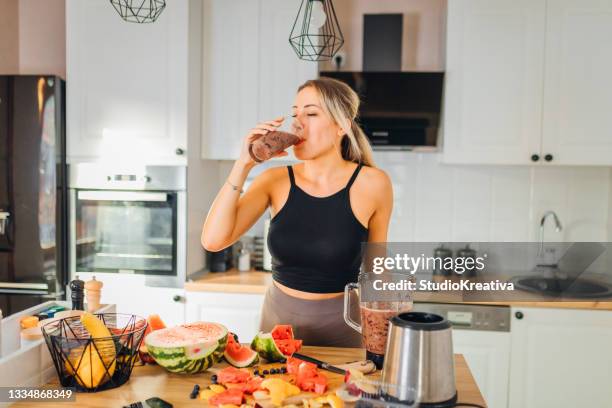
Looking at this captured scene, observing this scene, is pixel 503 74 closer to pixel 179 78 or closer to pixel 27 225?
pixel 179 78

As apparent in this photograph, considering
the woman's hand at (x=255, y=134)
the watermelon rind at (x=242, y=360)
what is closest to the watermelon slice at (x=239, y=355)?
the watermelon rind at (x=242, y=360)

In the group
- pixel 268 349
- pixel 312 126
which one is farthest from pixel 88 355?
pixel 312 126

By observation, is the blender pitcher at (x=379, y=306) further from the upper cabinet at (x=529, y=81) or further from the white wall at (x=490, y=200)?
the white wall at (x=490, y=200)

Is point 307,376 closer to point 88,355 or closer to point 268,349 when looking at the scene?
point 268,349

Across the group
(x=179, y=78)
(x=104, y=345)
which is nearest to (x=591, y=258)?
(x=179, y=78)

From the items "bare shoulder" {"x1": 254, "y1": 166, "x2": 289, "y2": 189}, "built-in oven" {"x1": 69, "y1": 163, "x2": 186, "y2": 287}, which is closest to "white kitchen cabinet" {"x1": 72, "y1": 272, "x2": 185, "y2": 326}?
"built-in oven" {"x1": 69, "y1": 163, "x2": 186, "y2": 287}

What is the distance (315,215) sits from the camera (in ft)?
6.07

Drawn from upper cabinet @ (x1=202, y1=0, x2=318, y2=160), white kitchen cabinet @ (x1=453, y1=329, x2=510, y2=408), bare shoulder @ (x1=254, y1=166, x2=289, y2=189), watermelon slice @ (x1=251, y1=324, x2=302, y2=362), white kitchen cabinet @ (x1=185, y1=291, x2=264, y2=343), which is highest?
upper cabinet @ (x1=202, y1=0, x2=318, y2=160)

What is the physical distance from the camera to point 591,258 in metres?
3.07

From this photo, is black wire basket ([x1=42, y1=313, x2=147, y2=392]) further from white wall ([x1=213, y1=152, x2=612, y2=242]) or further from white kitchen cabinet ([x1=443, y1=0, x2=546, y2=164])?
white wall ([x1=213, y1=152, x2=612, y2=242])

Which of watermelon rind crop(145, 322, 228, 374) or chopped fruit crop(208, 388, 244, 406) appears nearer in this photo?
chopped fruit crop(208, 388, 244, 406)

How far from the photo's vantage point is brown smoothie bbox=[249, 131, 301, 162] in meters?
1.68

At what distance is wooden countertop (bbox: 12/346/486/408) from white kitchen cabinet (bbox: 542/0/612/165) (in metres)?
1.78

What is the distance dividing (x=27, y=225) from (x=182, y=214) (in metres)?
0.77
